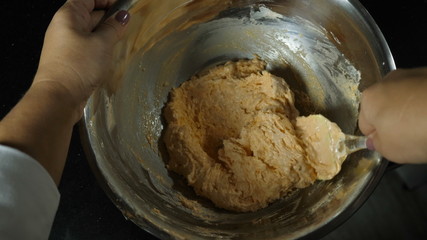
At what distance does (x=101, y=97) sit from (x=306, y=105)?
749 mm

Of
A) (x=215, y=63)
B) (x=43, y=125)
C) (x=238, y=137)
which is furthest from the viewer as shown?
(x=215, y=63)

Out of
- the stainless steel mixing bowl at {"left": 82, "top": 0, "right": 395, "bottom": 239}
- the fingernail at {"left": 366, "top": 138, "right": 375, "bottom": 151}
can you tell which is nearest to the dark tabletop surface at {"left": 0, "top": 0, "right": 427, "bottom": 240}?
the stainless steel mixing bowl at {"left": 82, "top": 0, "right": 395, "bottom": 239}

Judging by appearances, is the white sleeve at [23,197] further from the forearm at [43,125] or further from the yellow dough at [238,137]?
the yellow dough at [238,137]

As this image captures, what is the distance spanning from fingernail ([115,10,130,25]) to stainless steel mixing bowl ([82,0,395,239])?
53mm

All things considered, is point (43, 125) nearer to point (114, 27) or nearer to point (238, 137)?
point (114, 27)

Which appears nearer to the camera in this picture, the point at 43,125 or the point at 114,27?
the point at 43,125

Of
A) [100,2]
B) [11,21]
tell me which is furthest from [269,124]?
[11,21]

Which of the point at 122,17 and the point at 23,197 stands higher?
the point at 122,17

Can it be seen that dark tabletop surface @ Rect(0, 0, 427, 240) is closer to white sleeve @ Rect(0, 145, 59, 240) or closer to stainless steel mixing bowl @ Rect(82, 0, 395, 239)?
stainless steel mixing bowl @ Rect(82, 0, 395, 239)

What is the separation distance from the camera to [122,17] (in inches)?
48.4

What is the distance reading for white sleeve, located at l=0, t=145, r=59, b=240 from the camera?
0.87m

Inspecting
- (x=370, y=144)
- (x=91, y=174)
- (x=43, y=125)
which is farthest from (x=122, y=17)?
(x=370, y=144)

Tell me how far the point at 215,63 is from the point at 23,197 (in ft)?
3.08

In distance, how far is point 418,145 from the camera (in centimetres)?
103
